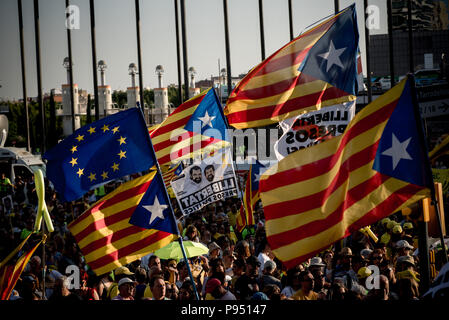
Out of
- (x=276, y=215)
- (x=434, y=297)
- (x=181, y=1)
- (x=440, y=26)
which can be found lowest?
(x=434, y=297)

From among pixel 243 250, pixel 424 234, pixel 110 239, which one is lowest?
pixel 243 250

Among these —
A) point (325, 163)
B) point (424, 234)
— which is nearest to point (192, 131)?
point (325, 163)

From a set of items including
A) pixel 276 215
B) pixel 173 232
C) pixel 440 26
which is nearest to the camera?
pixel 276 215

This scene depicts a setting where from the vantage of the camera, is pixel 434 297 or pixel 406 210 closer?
pixel 434 297

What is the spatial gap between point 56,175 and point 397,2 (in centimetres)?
7507

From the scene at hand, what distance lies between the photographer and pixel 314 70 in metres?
9.20

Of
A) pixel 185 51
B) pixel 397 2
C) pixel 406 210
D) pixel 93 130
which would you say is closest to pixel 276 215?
pixel 406 210

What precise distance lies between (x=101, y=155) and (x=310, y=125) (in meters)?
3.35

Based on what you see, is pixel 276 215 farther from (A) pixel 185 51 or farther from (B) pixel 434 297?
(A) pixel 185 51

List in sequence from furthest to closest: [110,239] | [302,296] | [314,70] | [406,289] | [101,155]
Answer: [314,70] → [101,155] → [110,239] → [302,296] → [406,289]

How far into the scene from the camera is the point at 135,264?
1106 centimetres

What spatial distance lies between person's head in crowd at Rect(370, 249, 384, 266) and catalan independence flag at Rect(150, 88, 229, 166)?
2.93 m

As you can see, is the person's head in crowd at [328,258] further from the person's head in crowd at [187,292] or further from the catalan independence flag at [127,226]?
the catalan independence flag at [127,226]

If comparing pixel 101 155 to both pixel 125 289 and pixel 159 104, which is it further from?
pixel 159 104
